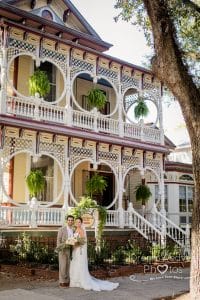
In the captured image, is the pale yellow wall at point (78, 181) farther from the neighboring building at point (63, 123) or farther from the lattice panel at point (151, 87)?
the lattice panel at point (151, 87)

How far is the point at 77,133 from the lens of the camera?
55.5 feet

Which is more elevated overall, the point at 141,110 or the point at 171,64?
the point at 141,110

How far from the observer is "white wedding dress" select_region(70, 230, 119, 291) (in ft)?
32.4

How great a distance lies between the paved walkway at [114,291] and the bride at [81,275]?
0.23 m

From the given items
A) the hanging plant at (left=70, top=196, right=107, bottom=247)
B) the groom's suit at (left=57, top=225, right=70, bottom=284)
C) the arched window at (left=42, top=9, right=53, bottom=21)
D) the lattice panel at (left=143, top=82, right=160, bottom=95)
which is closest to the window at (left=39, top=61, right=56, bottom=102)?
the arched window at (left=42, top=9, right=53, bottom=21)

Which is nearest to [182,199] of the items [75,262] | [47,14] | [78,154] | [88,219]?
[78,154]

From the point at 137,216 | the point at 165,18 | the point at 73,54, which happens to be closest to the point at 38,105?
the point at 73,54

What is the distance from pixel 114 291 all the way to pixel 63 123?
8707 mm

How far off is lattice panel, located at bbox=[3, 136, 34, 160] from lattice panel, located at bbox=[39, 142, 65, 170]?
473mm

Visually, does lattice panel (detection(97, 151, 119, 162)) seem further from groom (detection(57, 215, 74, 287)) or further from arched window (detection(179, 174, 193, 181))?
groom (detection(57, 215, 74, 287))

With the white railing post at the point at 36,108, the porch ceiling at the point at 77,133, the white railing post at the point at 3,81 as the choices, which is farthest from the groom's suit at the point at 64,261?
the white railing post at the point at 36,108

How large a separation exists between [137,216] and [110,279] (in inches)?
266

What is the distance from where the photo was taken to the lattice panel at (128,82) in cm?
1948

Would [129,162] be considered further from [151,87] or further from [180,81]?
[180,81]
